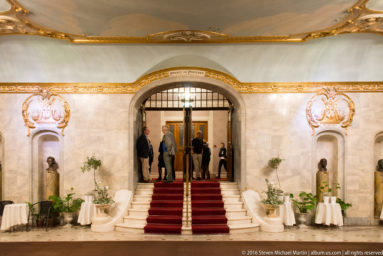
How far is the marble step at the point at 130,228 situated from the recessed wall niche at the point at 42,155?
269 centimetres

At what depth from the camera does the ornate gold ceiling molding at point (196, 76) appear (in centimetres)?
996

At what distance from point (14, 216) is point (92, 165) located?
2325 mm

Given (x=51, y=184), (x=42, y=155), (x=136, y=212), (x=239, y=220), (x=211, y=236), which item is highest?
(x=42, y=155)

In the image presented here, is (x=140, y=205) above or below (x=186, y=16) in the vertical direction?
below

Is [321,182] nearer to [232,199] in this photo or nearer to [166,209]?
Result: [232,199]

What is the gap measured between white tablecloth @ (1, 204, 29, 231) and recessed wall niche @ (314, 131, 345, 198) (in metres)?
8.38

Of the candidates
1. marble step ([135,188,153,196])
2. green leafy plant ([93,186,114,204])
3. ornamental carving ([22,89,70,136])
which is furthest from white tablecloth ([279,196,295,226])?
ornamental carving ([22,89,70,136])

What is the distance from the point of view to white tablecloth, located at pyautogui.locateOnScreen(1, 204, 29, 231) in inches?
341

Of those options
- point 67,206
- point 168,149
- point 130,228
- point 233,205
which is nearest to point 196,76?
point 168,149

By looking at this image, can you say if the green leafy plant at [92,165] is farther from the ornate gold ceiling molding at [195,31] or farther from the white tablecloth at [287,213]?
the white tablecloth at [287,213]

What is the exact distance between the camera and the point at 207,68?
10102 millimetres

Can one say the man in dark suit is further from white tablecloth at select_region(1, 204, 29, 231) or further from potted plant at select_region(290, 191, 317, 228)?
potted plant at select_region(290, 191, 317, 228)

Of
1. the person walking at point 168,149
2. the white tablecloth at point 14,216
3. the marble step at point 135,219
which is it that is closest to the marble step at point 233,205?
the person walking at point 168,149

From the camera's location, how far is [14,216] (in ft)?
28.7
